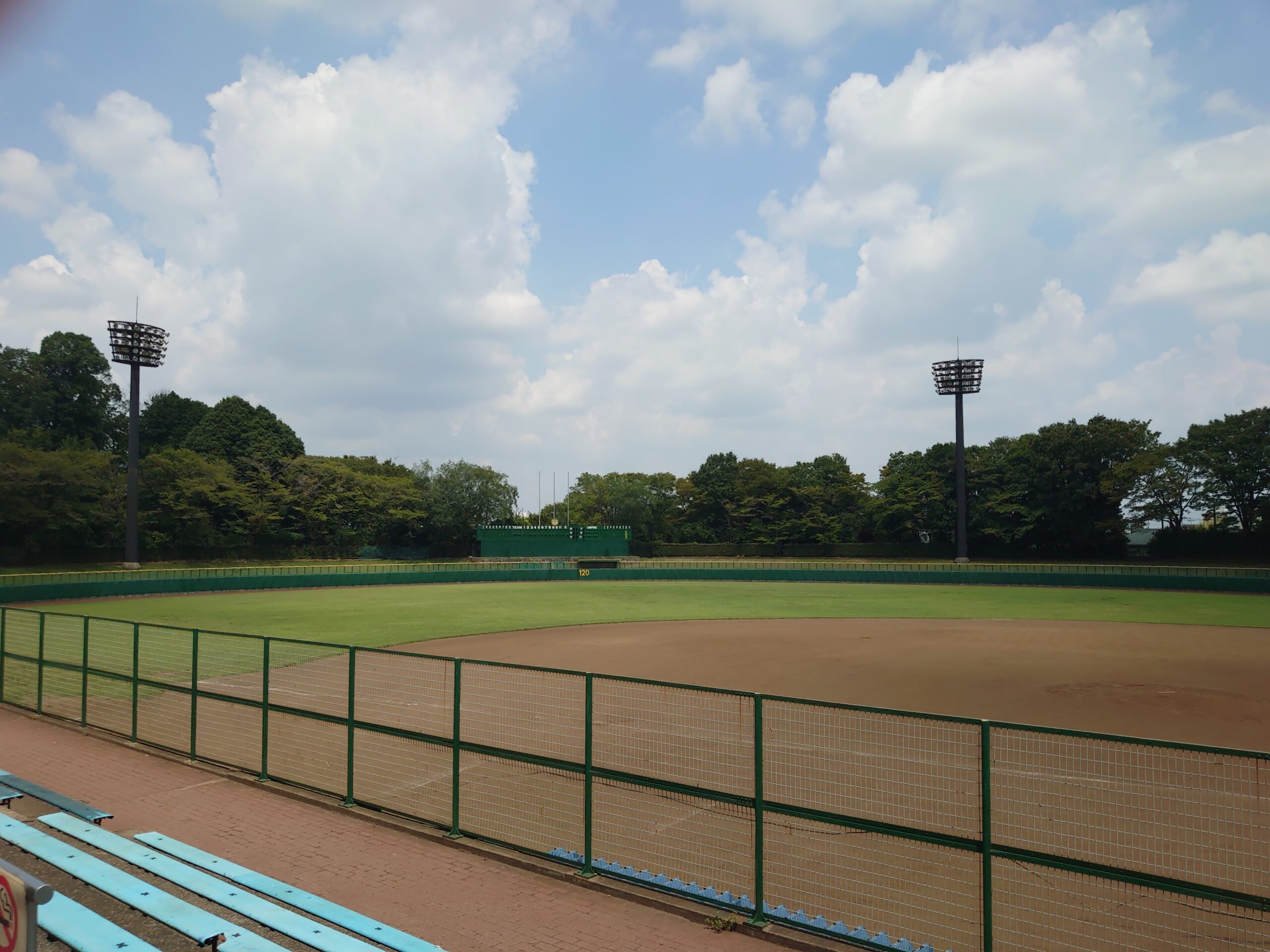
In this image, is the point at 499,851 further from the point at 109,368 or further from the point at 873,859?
the point at 109,368

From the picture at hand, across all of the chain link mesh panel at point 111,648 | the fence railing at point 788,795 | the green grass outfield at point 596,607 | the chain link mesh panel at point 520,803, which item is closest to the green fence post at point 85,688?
the fence railing at point 788,795

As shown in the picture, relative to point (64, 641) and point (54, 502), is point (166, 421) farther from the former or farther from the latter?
point (64, 641)

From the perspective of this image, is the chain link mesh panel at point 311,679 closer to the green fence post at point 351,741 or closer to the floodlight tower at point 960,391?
the green fence post at point 351,741

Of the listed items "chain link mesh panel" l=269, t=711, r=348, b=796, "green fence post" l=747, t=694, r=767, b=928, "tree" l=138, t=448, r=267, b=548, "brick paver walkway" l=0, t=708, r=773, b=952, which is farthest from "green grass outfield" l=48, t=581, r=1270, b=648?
"tree" l=138, t=448, r=267, b=548

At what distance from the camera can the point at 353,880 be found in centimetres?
819

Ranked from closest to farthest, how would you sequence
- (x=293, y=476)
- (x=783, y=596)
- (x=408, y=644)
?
(x=408, y=644)
(x=783, y=596)
(x=293, y=476)

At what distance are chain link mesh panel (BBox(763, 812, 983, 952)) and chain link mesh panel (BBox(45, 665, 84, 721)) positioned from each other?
12966mm

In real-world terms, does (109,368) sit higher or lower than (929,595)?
higher

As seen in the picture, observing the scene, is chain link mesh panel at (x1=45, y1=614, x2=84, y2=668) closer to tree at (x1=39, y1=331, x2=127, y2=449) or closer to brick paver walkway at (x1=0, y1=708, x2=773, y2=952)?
brick paver walkway at (x1=0, y1=708, x2=773, y2=952)

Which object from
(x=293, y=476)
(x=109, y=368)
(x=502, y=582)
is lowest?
(x=502, y=582)

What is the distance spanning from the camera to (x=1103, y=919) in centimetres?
783

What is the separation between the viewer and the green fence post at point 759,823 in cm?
720

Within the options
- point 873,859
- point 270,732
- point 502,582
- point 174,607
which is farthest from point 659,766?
point 502,582

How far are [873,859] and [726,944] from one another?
3.35 metres
